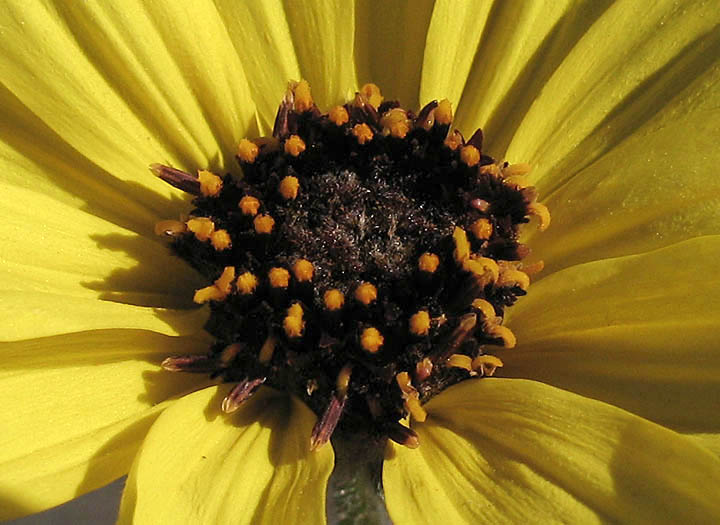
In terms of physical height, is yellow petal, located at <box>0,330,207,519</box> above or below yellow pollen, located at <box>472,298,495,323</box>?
below

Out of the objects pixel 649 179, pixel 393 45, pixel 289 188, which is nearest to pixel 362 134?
pixel 289 188

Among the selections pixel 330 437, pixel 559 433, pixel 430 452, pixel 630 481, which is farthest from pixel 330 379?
pixel 630 481

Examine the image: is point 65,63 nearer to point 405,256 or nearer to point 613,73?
point 405,256

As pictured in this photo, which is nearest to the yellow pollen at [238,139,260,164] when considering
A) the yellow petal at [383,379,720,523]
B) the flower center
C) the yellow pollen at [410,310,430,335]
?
the flower center

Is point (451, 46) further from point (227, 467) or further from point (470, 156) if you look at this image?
point (227, 467)

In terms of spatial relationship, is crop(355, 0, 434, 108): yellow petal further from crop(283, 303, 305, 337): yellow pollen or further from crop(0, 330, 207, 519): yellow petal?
crop(0, 330, 207, 519): yellow petal
